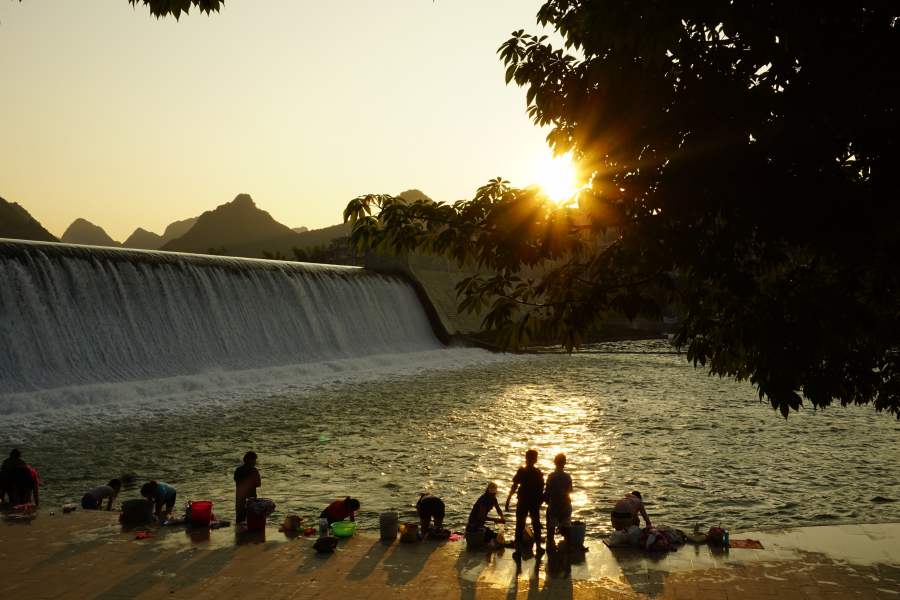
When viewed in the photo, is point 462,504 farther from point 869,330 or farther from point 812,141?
point 812,141

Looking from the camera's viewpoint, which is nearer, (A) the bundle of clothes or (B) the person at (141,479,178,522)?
(A) the bundle of clothes

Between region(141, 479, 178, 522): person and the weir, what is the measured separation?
13.2 metres

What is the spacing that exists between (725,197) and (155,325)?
24625mm

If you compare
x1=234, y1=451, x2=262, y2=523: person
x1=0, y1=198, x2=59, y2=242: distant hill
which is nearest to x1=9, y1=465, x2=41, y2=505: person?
x1=234, y1=451, x2=262, y2=523: person

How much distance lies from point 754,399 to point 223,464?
55.0 feet

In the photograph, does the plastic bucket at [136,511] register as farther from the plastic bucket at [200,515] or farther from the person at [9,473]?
the person at [9,473]

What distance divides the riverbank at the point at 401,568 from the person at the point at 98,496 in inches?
39.4

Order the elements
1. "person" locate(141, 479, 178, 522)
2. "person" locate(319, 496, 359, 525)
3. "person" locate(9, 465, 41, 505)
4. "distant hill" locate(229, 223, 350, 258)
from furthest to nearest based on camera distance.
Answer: "distant hill" locate(229, 223, 350, 258), "person" locate(9, 465, 41, 505), "person" locate(141, 479, 178, 522), "person" locate(319, 496, 359, 525)

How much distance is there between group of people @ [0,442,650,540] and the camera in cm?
808

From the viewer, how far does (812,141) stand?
444 cm

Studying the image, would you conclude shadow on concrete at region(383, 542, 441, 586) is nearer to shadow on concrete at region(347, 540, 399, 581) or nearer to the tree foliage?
shadow on concrete at region(347, 540, 399, 581)

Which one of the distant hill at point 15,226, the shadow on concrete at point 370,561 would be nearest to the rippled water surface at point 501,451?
the shadow on concrete at point 370,561

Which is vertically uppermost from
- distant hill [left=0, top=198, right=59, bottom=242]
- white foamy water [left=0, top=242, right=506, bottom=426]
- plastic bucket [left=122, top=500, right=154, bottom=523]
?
distant hill [left=0, top=198, right=59, bottom=242]

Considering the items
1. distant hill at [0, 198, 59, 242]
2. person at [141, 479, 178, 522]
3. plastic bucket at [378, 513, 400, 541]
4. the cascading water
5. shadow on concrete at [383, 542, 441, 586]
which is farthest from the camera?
distant hill at [0, 198, 59, 242]
